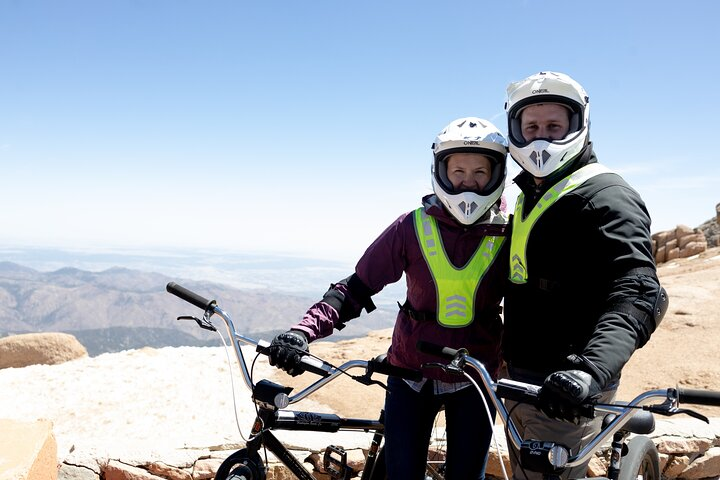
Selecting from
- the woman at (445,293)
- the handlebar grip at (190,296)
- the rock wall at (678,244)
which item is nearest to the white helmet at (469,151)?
the woman at (445,293)

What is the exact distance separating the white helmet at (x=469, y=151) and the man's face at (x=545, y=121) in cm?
20

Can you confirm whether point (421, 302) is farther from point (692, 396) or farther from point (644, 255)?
point (692, 396)

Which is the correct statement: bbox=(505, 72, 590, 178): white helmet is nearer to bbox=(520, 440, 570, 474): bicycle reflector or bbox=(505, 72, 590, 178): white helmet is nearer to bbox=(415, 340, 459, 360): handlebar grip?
bbox=(415, 340, 459, 360): handlebar grip

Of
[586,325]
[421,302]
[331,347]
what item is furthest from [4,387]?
[586,325]

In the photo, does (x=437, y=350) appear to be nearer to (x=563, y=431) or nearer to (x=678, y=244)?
(x=563, y=431)

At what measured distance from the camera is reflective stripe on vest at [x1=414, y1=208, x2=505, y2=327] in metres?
2.92

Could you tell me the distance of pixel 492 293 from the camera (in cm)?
298

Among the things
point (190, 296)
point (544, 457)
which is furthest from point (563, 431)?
point (190, 296)

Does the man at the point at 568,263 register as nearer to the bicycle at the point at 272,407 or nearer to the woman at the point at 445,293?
the woman at the point at 445,293

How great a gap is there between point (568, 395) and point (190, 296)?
A: 73.4 inches

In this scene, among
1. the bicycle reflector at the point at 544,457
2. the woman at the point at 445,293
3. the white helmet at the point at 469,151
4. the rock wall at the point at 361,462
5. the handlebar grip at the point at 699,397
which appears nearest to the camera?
the handlebar grip at the point at 699,397

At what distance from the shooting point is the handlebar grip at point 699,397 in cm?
185

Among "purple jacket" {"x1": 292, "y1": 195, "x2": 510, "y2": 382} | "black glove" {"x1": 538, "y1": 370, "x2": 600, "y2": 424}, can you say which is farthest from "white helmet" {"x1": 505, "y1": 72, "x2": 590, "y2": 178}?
"black glove" {"x1": 538, "y1": 370, "x2": 600, "y2": 424}

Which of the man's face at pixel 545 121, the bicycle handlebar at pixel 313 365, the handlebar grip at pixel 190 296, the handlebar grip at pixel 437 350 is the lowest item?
the bicycle handlebar at pixel 313 365
